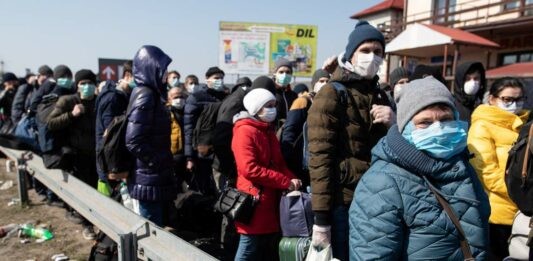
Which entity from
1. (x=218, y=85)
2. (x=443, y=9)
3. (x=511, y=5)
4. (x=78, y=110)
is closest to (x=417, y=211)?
(x=78, y=110)

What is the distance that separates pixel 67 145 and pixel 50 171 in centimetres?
39

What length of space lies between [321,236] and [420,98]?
3.26 feet

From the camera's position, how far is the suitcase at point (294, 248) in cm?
252

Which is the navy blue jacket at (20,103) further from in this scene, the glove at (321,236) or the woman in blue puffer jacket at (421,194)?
the woman in blue puffer jacket at (421,194)

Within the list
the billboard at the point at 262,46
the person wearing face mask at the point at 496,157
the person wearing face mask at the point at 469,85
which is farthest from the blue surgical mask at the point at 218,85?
the billboard at the point at 262,46

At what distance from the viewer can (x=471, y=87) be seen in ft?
13.3

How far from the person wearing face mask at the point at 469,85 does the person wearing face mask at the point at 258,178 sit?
2256 millimetres

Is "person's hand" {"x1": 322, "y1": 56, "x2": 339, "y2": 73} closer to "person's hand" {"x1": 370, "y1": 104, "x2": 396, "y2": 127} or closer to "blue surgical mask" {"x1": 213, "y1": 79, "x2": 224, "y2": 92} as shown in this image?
"person's hand" {"x1": 370, "y1": 104, "x2": 396, "y2": 127}

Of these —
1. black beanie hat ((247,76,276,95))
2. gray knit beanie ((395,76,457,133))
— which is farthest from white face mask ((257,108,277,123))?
gray knit beanie ((395,76,457,133))

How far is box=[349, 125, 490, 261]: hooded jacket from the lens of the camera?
1.68m

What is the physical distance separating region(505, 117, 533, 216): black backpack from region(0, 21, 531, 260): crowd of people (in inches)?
9.2

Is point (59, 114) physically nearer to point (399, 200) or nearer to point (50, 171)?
point (50, 171)

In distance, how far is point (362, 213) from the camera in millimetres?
1779

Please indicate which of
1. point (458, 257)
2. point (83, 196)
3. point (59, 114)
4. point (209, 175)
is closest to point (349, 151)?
point (458, 257)
